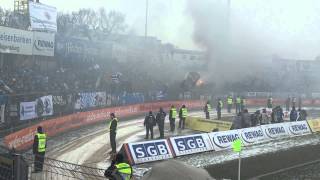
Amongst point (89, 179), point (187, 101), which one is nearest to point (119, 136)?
point (89, 179)

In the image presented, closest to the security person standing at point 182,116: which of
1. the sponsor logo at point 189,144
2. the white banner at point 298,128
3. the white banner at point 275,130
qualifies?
the white banner at point 275,130

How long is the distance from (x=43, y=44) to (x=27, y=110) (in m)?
10.3

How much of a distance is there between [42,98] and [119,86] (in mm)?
14328

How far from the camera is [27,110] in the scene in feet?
74.0

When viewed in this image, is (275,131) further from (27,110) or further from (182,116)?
(27,110)

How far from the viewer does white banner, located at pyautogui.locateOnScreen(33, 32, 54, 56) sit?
3102cm

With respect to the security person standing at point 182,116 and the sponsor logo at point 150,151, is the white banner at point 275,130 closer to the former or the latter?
the security person standing at point 182,116

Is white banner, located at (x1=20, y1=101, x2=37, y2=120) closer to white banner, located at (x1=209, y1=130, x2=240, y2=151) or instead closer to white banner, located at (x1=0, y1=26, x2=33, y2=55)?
white banner, located at (x1=0, y1=26, x2=33, y2=55)

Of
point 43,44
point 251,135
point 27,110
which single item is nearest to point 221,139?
point 251,135

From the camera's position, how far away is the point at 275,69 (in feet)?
190

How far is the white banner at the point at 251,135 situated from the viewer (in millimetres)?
21242

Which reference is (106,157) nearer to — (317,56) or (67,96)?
(67,96)

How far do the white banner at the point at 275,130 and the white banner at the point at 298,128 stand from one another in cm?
49

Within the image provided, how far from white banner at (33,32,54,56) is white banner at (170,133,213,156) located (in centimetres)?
1623
